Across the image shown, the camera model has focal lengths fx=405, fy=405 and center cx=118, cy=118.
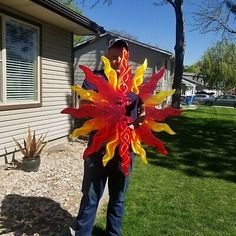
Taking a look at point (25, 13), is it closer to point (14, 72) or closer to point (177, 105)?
point (14, 72)

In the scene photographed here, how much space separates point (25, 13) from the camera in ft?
26.7

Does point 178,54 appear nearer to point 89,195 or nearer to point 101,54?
point 101,54

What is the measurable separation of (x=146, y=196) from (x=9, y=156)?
3209mm

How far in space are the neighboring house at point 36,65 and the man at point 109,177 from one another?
163 inches

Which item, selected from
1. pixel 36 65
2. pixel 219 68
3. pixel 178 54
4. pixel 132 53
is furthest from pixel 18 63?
pixel 219 68

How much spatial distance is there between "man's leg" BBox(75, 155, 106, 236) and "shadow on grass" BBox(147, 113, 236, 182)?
403 centimetres

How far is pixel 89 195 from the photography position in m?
3.59

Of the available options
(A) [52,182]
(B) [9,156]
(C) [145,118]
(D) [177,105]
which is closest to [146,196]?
(A) [52,182]

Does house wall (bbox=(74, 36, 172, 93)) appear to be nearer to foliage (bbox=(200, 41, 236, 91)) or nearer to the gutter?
the gutter

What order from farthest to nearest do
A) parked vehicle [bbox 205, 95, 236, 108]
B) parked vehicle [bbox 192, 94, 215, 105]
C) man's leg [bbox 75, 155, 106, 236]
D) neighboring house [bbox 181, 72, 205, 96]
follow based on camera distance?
neighboring house [bbox 181, 72, 205, 96] < parked vehicle [bbox 192, 94, 215, 105] < parked vehicle [bbox 205, 95, 236, 108] < man's leg [bbox 75, 155, 106, 236]

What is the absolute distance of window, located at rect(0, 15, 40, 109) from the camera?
7.51 meters

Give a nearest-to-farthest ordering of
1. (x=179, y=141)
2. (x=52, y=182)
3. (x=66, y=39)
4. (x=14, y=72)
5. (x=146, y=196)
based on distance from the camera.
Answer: (x=146, y=196)
(x=52, y=182)
(x=14, y=72)
(x=66, y=39)
(x=179, y=141)

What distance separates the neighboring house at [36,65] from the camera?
24.8 feet

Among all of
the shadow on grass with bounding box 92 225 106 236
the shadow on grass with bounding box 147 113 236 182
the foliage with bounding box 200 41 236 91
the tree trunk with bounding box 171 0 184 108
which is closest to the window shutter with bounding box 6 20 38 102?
the shadow on grass with bounding box 147 113 236 182
